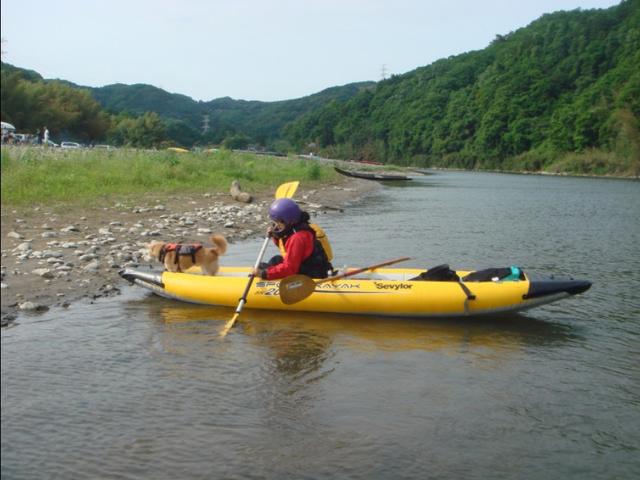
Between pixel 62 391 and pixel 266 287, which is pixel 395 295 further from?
pixel 62 391

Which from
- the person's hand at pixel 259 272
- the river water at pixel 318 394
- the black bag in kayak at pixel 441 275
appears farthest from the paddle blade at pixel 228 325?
the black bag in kayak at pixel 441 275

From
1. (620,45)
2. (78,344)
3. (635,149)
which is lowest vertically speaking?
(78,344)

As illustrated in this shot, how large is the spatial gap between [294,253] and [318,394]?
2.50 m

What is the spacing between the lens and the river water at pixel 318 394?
13.8 ft

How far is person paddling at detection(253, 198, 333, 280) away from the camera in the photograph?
7539 mm

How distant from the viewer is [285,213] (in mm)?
7484

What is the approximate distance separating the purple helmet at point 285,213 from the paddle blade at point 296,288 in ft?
2.12

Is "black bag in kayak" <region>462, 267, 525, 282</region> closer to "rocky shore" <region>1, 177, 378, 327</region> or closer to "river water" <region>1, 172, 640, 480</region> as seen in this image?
"river water" <region>1, 172, 640, 480</region>

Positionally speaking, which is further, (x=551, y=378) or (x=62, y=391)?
(x=551, y=378)

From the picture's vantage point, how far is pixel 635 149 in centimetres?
6431

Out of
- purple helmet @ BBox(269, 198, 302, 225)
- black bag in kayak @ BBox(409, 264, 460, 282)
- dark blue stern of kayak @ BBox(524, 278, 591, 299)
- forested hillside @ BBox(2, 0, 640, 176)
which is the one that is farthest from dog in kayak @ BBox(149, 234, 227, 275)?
forested hillside @ BBox(2, 0, 640, 176)

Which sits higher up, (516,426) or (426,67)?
(426,67)

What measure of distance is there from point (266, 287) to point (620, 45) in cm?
10295

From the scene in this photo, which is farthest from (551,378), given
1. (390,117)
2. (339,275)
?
(390,117)
